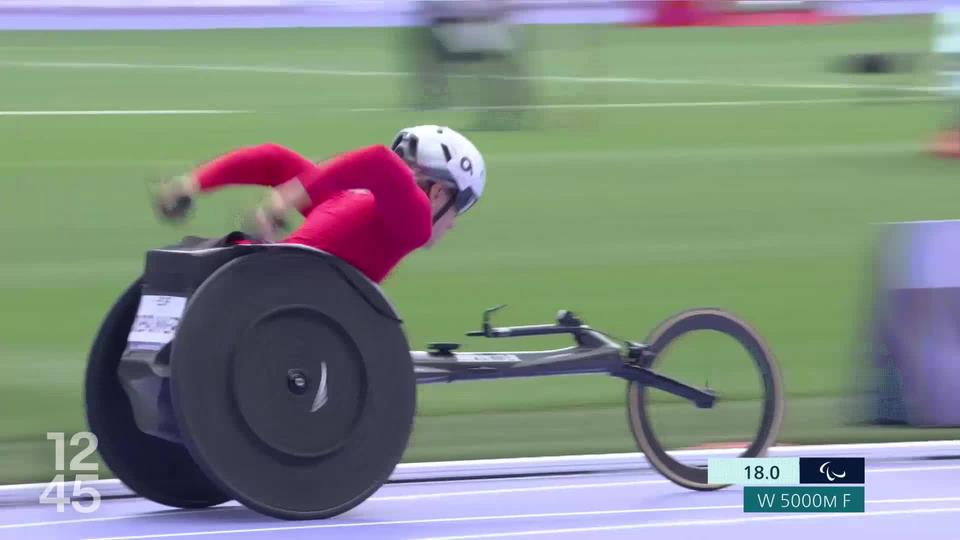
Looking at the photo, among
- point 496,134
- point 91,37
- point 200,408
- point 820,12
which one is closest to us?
point 200,408

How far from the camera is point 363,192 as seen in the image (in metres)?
6.03

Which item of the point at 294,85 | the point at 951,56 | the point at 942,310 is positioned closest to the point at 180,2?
the point at 294,85

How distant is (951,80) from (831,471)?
13.7m

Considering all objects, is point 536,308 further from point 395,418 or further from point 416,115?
point 416,115

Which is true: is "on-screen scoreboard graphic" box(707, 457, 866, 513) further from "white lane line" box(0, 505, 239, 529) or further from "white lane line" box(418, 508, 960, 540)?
"white lane line" box(0, 505, 239, 529)

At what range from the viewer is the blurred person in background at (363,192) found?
5.64 m

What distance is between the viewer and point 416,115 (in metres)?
19.1

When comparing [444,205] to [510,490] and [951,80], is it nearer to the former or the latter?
[510,490]

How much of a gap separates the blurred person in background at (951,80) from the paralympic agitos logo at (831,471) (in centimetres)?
1116

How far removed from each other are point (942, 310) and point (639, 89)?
15451 mm

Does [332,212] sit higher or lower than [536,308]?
higher

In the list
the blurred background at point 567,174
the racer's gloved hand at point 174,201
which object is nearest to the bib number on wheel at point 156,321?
the racer's gloved hand at point 174,201

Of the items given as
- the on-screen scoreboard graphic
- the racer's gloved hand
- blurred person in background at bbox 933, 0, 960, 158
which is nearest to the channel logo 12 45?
the racer's gloved hand

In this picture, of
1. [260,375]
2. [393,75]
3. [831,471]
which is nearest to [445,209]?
[260,375]
